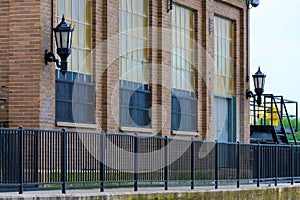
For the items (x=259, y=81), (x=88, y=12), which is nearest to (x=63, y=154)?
(x=88, y=12)

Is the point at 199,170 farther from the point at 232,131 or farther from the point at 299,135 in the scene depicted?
the point at 299,135

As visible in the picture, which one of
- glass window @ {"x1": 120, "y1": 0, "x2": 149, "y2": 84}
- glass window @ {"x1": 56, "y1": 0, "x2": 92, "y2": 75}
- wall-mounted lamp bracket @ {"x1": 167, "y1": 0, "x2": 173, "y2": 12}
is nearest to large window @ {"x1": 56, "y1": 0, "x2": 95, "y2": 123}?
glass window @ {"x1": 56, "y1": 0, "x2": 92, "y2": 75}

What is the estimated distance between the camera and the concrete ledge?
789 inches

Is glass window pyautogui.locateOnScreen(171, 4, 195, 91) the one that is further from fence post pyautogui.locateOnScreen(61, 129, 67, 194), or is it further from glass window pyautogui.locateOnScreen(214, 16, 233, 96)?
fence post pyautogui.locateOnScreen(61, 129, 67, 194)

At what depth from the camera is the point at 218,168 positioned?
1119 inches

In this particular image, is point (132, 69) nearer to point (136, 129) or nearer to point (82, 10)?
point (136, 129)

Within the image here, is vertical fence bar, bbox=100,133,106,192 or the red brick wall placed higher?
the red brick wall

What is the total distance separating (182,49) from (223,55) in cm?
373

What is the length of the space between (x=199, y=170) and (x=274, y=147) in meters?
6.09

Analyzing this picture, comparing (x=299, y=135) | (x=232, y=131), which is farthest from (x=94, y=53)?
(x=299, y=135)

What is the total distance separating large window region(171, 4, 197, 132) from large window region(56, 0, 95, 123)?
5.74 m

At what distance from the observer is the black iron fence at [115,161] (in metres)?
20.5

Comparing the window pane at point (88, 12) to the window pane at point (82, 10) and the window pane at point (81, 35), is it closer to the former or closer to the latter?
the window pane at point (82, 10)

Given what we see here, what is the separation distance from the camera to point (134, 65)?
31.0 meters
